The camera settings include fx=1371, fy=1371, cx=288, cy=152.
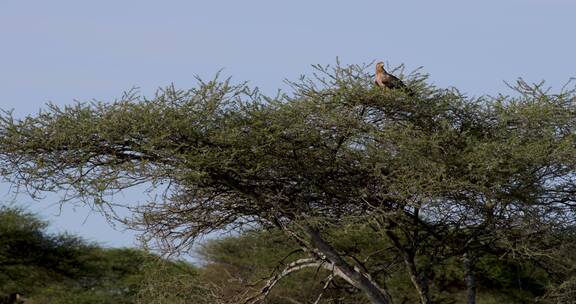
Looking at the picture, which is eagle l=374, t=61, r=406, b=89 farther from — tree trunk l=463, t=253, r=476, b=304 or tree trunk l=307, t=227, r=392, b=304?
tree trunk l=463, t=253, r=476, b=304

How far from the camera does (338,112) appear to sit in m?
16.0

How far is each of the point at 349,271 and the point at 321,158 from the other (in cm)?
149

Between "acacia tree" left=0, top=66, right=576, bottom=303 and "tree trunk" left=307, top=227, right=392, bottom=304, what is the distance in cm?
2

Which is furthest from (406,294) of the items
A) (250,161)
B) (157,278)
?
(250,161)

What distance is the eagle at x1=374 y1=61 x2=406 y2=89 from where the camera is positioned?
52.3 ft

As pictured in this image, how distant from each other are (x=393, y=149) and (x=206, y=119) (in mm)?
2276

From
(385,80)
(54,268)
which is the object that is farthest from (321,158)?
(54,268)


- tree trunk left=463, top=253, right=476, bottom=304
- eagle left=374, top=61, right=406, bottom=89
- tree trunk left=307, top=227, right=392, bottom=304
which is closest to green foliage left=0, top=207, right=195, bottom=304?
tree trunk left=463, top=253, right=476, bottom=304

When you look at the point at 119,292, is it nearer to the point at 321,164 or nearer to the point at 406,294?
the point at 406,294

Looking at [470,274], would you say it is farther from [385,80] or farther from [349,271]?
[385,80]

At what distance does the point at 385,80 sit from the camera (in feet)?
52.3

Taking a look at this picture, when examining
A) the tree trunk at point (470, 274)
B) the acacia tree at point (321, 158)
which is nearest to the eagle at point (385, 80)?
the acacia tree at point (321, 158)

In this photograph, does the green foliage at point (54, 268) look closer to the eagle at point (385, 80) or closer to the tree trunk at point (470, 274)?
the tree trunk at point (470, 274)

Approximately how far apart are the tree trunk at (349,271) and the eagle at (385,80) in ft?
6.61
